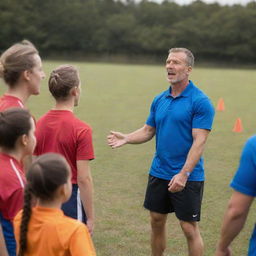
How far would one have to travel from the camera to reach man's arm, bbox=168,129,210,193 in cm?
400

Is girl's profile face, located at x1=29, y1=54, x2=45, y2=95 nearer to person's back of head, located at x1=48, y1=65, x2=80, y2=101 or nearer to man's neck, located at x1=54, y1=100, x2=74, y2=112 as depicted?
person's back of head, located at x1=48, y1=65, x2=80, y2=101

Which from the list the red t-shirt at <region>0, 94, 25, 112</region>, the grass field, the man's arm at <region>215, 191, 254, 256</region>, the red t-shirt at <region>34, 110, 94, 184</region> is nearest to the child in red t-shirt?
the red t-shirt at <region>34, 110, 94, 184</region>

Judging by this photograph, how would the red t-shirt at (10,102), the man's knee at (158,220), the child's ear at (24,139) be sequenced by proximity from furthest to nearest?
the man's knee at (158,220) < the red t-shirt at (10,102) < the child's ear at (24,139)

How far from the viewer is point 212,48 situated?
69.6 metres

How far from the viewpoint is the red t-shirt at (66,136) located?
10.9 ft

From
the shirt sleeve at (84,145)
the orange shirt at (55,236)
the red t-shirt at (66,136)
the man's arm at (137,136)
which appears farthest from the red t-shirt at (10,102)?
the man's arm at (137,136)

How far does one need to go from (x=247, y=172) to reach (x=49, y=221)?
1.03 metres

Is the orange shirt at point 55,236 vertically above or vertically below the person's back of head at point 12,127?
Answer: below

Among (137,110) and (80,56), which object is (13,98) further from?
(80,56)

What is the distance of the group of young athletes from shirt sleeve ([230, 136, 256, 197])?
829mm

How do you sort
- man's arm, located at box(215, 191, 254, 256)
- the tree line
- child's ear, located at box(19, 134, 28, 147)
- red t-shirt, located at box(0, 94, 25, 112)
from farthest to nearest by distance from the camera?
the tree line
red t-shirt, located at box(0, 94, 25, 112)
child's ear, located at box(19, 134, 28, 147)
man's arm, located at box(215, 191, 254, 256)

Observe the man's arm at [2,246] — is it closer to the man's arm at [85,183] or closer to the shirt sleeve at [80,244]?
the shirt sleeve at [80,244]

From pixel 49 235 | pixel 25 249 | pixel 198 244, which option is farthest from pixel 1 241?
pixel 198 244

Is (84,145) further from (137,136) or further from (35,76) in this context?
(137,136)
